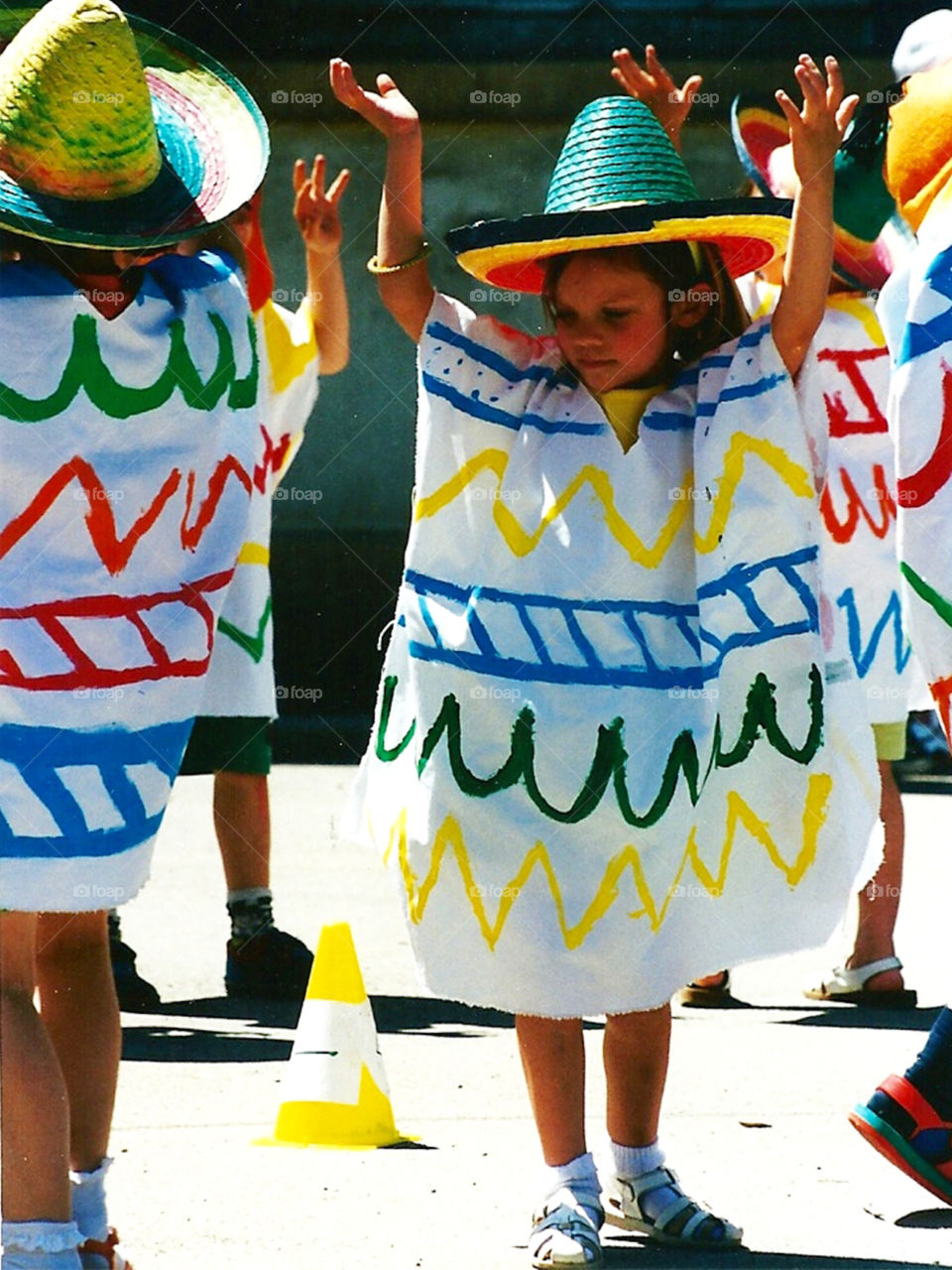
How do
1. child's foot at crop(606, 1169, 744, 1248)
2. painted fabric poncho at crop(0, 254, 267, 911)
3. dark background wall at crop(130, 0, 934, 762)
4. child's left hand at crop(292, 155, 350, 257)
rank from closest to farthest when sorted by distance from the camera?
1. painted fabric poncho at crop(0, 254, 267, 911)
2. child's foot at crop(606, 1169, 744, 1248)
3. child's left hand at crop(292, 155, 350, 257)
4. dark background wall at crop(130, 0, 934, 762)

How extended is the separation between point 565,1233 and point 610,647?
38.7 inches

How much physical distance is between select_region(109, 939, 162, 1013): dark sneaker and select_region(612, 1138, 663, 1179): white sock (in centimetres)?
236

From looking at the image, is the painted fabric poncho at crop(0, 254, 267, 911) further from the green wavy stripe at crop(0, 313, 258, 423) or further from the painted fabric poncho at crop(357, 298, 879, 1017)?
the painted fabric poncho at crop(357, 298, 879, 1017)

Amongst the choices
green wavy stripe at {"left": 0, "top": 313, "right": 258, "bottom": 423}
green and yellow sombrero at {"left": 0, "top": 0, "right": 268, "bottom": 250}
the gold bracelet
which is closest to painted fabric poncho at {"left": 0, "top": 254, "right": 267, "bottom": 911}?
green wavy stripe at {"left": 0, "top": 313, "right": 258, "bottom": 423}

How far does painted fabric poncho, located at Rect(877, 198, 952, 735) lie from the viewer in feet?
13.6

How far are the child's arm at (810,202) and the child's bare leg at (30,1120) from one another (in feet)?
5.53

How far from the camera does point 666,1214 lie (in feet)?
14.3

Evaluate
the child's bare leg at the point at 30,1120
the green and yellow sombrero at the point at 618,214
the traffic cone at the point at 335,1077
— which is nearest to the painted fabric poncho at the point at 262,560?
the traffic cone at the point at 335,1077

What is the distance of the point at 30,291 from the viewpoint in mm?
3865

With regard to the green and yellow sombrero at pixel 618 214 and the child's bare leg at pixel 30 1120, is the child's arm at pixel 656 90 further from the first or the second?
the child's bare leg at pixel 30 1120

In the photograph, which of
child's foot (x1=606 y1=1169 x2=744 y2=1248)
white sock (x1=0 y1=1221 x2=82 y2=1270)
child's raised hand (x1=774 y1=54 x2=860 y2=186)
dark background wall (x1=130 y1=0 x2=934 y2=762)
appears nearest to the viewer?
white sock (x1=0 y1=1221 x2=82 y2=1270)

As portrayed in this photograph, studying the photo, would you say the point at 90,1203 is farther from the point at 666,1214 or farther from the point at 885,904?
the point at 885,904

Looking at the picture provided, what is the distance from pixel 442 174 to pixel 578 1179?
10854 mm

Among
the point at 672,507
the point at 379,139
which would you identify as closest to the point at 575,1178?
the point at 672,507
